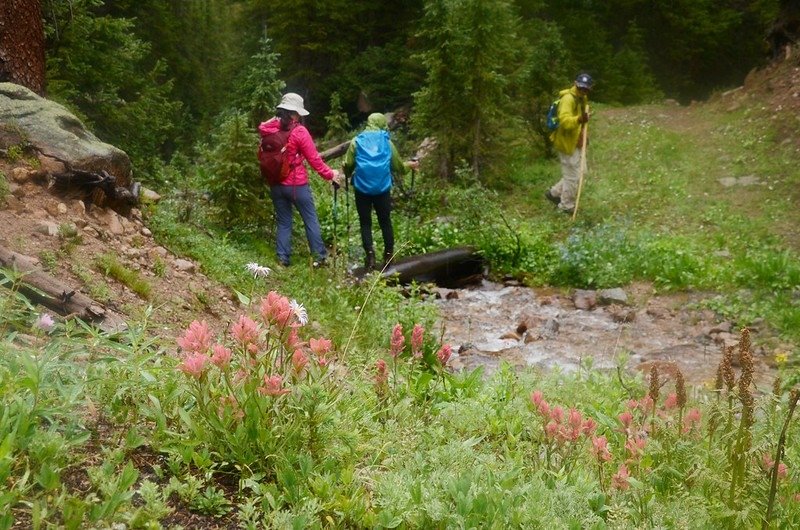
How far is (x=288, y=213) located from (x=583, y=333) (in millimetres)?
3882

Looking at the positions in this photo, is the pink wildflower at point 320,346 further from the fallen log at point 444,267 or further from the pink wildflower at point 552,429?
the fallen log at point 444,267

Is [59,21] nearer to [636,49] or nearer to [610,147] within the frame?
[610,147]

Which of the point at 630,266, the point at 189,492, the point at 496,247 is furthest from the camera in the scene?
the point at 496,247

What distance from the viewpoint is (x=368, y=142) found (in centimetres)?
970

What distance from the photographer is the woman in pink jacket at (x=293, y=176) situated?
8.82m

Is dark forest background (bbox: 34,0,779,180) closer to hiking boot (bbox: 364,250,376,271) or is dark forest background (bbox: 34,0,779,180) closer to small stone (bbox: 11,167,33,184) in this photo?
hiking boot (bbox: 364,250,376,271)

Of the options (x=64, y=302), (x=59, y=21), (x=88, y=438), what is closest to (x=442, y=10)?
(x=59, y=21)

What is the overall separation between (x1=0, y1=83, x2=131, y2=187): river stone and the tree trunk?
0.50 metres

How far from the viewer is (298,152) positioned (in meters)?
9.02

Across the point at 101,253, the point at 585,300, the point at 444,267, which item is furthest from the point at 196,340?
the point at 444,267

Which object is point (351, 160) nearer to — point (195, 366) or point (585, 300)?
point (585, 300)

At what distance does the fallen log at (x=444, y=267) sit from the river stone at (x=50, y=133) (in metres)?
4.60

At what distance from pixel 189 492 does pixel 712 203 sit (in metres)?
12.3

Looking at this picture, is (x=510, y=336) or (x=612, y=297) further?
(x=612, y=297)
